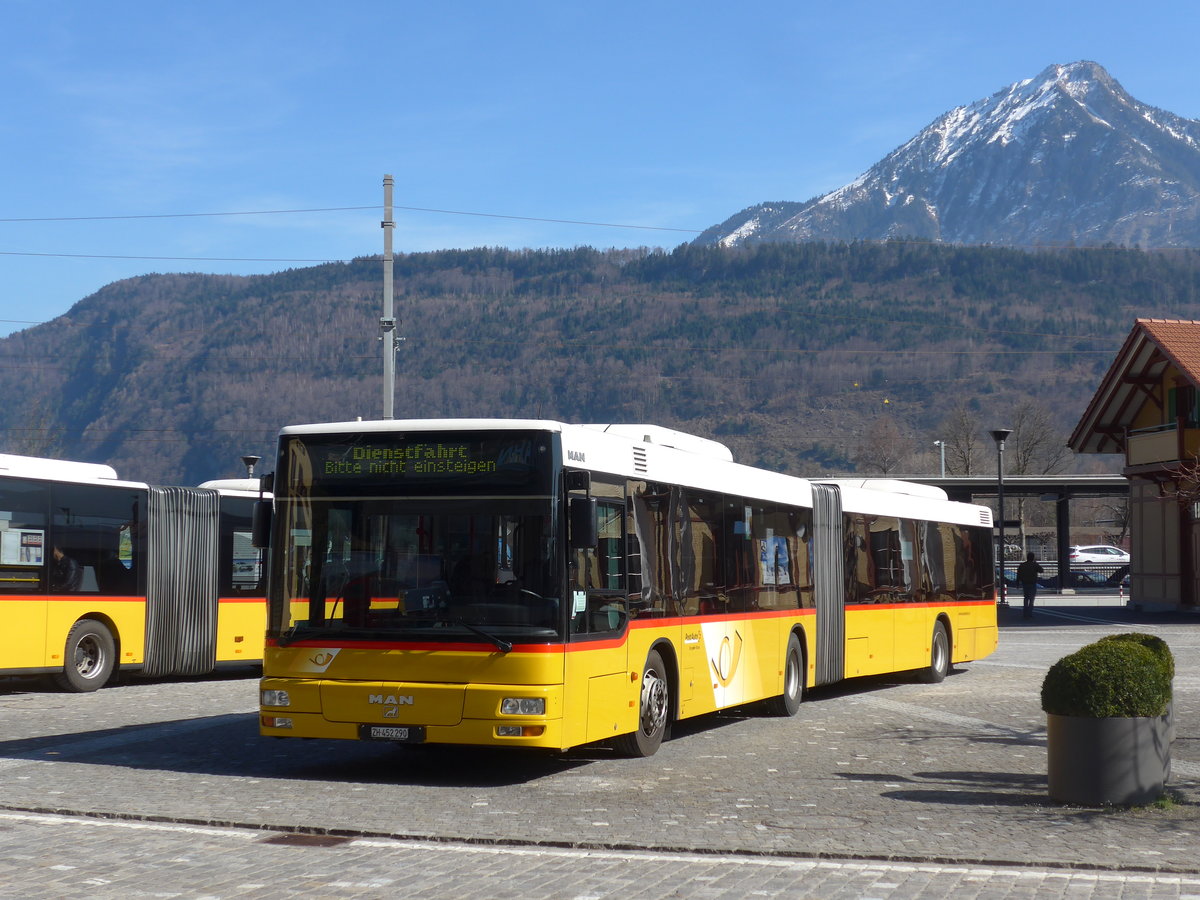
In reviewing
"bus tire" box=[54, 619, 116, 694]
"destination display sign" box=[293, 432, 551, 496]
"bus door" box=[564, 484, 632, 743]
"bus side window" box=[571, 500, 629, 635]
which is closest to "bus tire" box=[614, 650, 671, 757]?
"bus door" box=[564, 484, 632, 743]

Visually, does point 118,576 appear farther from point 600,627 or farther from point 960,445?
point 960,445

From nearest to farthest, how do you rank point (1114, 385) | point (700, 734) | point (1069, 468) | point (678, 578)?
point (678, 578), point (700, 734), point (1114, 385), point (1069, 468)

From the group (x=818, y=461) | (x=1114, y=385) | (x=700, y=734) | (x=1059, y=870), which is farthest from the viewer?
(x=818, y=461)

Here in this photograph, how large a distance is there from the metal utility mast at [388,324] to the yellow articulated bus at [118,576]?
4.07 metres

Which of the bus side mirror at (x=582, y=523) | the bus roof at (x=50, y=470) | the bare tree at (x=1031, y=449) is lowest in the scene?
the bus side mirror at (x=582, y=523)

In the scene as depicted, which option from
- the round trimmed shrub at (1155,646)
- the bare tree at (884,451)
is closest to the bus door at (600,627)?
the round trimmed shrub at (1155,646)

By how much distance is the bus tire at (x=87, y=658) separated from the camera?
1897 cm

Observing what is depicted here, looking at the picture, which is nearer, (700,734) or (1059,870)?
(1059,870)

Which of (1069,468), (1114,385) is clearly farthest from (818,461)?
(1114,385)

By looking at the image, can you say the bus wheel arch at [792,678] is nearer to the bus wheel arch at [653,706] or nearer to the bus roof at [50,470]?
the bus wheel arch at [653,706]

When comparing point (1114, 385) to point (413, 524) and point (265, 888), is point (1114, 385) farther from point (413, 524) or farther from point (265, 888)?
point (265, 888)

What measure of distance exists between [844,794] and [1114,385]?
122ft

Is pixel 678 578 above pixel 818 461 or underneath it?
underneath

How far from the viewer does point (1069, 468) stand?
137375mm
